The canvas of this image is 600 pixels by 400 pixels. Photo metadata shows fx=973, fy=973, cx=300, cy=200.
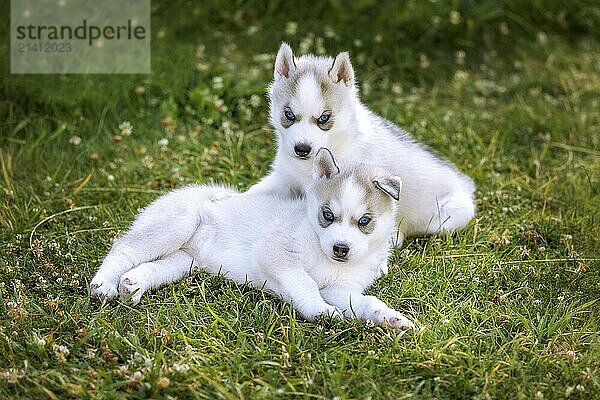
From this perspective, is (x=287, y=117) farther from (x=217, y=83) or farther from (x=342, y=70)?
(x=217, y=83)

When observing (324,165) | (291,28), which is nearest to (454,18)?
(291,28)

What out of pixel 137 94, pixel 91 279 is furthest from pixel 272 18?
pixel 91 279

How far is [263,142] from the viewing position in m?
6.84

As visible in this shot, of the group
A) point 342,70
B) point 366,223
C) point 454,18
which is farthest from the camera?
point 454,18

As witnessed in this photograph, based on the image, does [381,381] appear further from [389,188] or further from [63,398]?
[63,398]

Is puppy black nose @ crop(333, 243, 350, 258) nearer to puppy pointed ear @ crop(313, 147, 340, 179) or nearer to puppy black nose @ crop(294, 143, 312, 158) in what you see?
puppy pointed ear @ crop(313, 147, 340, 179)

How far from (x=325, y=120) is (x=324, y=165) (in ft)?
1.92

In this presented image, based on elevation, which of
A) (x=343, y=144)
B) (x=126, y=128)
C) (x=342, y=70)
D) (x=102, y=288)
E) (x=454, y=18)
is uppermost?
(x=342, y=70)

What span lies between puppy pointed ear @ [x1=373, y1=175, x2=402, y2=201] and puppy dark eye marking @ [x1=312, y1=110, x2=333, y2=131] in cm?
74

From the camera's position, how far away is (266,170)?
643 cm

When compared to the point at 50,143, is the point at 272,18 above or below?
above

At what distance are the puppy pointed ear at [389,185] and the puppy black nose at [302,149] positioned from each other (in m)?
0.63

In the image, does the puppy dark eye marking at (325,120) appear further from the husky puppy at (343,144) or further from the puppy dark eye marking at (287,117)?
the puppy dark eye marking at (287,117)

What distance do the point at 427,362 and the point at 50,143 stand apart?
3.59m
